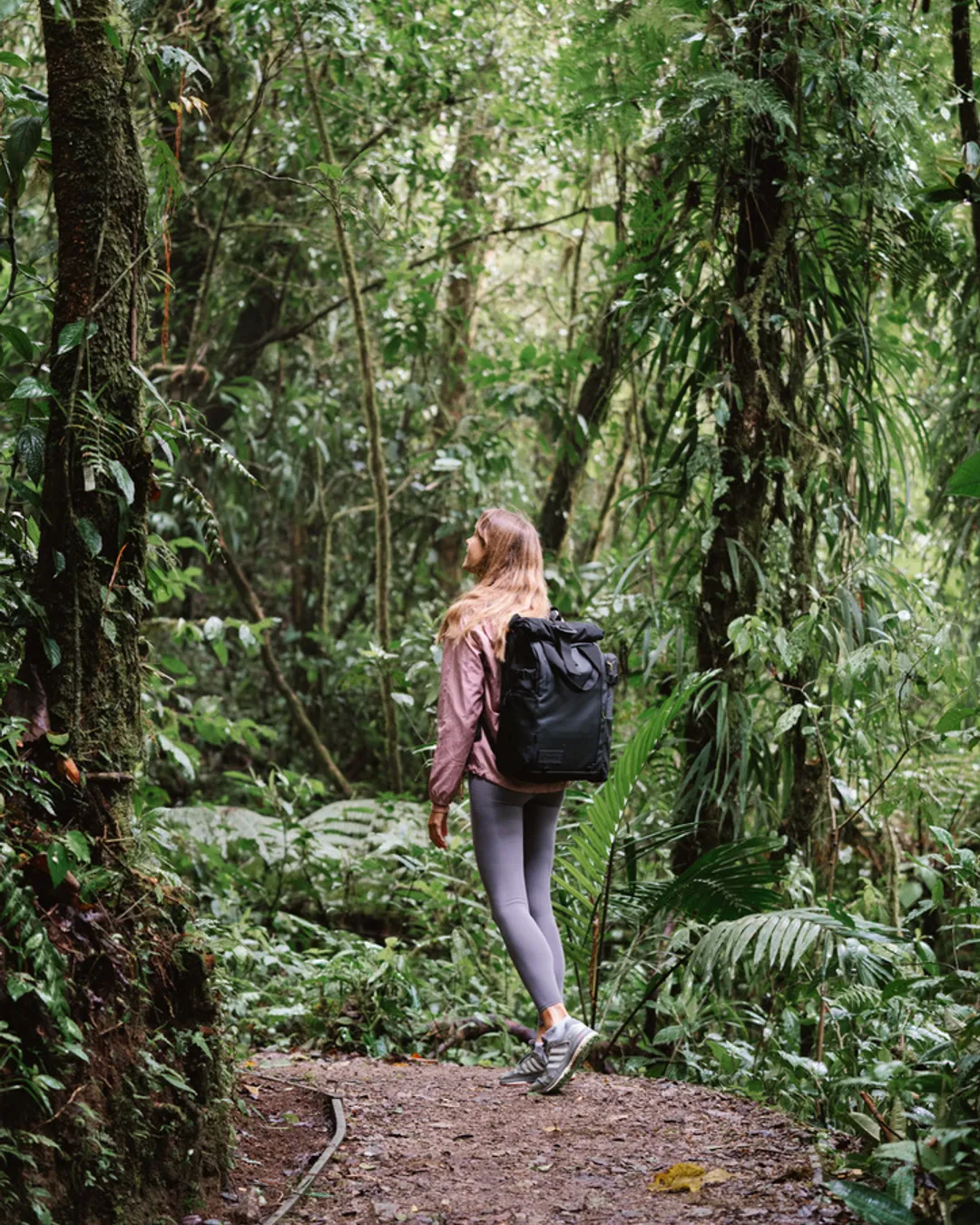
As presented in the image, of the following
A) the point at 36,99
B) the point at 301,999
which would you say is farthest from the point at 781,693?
the point at 36,99

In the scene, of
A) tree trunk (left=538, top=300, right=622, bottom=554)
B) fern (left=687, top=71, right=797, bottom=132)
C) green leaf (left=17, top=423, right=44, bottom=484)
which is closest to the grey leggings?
green leaf (left=17, top=423, right=44, bottom=484)

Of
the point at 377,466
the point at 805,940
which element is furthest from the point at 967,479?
the point at 377,466

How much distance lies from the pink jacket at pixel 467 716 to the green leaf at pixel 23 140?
1.76m

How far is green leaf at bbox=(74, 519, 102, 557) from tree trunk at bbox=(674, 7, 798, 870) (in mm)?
2638

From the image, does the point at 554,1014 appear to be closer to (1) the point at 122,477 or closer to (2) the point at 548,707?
(2) the point at 548,707

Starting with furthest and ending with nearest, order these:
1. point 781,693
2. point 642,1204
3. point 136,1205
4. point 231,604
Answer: point 231,604 < point 781,693 < point 642,1204 < point 136,1205

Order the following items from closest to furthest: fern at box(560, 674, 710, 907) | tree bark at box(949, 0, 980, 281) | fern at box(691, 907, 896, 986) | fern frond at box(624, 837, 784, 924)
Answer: fern at box(691, 907, 896, 986) → tree bark at box(949, 0, 980, 281) → fern frond at box(624, 837, 784, 924) → fern at box(560, 674, 710, 907)

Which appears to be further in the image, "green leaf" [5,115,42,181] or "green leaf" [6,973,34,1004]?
"green leaf" [5,115,42,181]

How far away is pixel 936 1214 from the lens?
2027 millimetres

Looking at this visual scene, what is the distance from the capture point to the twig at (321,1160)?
259 centimetres

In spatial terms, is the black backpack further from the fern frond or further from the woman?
the fern frond

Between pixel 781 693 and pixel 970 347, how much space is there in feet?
5.88

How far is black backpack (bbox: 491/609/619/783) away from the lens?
353cm

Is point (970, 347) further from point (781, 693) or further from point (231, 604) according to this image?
point (231, 604)
